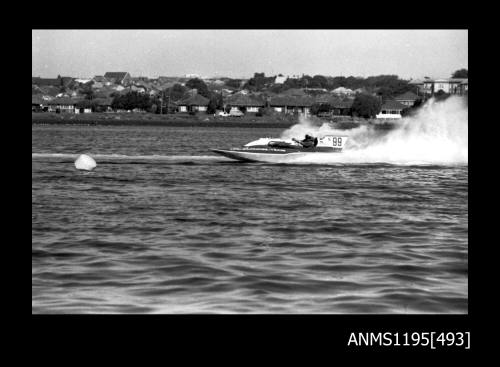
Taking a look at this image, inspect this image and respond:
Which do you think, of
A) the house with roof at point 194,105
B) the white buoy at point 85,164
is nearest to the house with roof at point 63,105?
the house with roof at point 194,105

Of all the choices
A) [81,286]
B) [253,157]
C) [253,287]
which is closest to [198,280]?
[253,287]

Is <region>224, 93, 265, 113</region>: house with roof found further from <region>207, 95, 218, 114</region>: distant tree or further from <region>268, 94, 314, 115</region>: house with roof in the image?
<region>207, 95, 218, 114</region>: distant tree

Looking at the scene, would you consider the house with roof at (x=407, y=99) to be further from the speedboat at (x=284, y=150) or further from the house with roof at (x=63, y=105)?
the speedboat at (x=284, y=150)

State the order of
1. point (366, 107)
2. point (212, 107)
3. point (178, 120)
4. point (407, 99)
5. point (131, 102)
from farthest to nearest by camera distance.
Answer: point (407, 99) → point (212, 107) → point (131, 102) → point (366, 107) → point (178, 120)

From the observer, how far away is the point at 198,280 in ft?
40.9

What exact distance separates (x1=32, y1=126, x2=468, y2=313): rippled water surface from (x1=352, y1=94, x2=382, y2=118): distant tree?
396 feet

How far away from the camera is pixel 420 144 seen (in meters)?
43.3

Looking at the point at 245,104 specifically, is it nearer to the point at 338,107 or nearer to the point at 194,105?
the point at 194,105

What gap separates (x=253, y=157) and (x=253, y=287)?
2343 cm

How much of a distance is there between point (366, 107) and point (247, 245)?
134705mm

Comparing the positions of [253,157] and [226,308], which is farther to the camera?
[253,157]

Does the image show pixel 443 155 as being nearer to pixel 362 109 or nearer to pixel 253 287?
pixel 253 287

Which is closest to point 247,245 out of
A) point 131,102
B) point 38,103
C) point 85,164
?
point 85,164

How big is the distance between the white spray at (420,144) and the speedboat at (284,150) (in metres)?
0.27
